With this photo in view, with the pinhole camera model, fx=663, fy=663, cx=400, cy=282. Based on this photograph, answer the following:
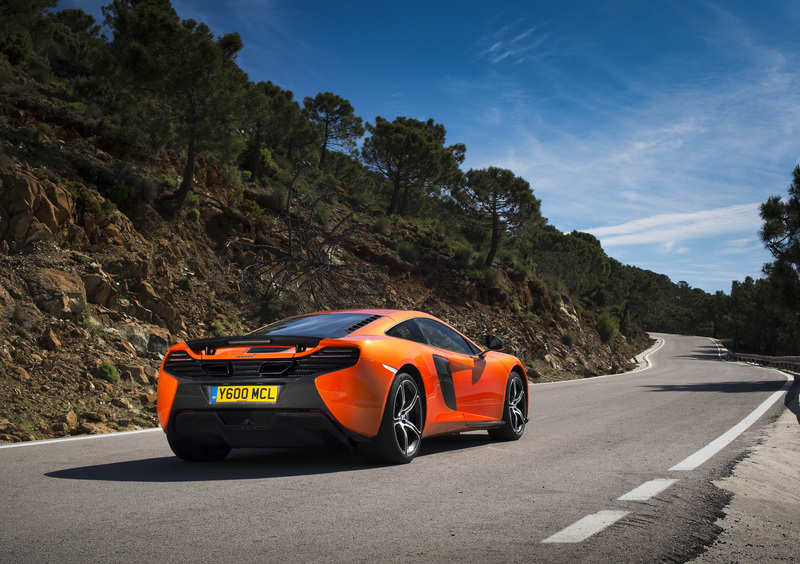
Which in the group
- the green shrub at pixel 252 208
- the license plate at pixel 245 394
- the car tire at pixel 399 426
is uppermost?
the green shrub at pixel 252 208

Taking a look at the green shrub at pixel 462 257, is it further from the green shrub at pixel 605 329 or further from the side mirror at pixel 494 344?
the side mirror at pixel 494 344

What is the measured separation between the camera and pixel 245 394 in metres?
4.89

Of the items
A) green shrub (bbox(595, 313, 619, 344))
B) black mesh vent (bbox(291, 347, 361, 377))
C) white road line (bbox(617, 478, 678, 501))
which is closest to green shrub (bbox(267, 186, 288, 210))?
black mesh vent (bbox(291, 347, 361, 377))

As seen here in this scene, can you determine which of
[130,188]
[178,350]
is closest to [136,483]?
[178,350]

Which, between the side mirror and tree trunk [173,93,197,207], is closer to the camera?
the side mirror

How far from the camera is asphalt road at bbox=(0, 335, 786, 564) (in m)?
3.06

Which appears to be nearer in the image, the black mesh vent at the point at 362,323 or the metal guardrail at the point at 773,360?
the black mesh vent at the point at 362,323

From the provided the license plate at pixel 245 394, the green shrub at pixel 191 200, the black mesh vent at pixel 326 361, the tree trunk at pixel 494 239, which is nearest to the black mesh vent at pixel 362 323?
the black mesh vent at pixel 326 361

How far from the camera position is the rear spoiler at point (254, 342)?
500 cm

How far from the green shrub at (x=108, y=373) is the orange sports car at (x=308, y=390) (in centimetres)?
555

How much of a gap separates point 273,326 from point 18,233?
885cm

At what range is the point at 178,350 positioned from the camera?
17.4 ft

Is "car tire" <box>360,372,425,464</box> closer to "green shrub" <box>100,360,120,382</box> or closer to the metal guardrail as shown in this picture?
"green shrub" <box>100,360,120,382</box>

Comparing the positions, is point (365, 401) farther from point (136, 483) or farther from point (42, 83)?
point (42, 83)
